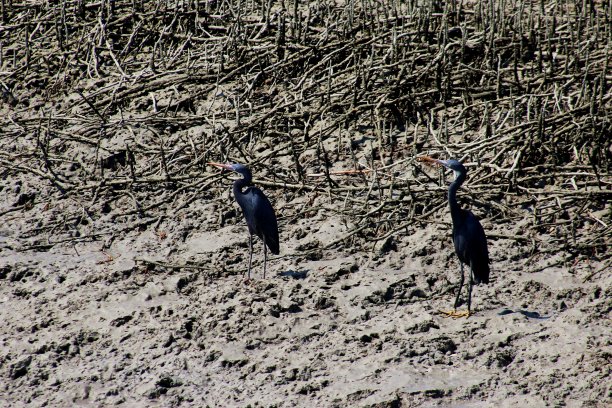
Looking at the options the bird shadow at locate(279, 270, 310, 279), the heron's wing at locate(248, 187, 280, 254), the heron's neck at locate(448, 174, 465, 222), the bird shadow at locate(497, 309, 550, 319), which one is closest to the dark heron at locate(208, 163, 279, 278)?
the heron's wing at locate(248, 187, 280, 254)

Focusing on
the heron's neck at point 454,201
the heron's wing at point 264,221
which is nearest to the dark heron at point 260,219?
the heron's wing at point 264,221

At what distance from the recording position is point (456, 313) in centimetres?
534

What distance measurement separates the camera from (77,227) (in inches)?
274

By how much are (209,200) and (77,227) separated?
106cm

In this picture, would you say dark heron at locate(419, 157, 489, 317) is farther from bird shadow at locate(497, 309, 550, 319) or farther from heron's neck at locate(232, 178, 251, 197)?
heron's neck at locate(232, 178, 251, 197)

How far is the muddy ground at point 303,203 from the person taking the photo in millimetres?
4980

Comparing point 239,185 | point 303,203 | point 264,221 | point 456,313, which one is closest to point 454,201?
point 456,313

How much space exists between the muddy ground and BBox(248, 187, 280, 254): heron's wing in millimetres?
226

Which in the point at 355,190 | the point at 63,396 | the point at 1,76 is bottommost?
the point at 63,396

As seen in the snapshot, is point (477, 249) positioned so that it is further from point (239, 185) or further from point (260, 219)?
point (239, 185)

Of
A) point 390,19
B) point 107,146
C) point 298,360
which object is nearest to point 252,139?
point 107,146

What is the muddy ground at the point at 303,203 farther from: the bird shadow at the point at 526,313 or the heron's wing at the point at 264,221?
the heron's wing at the point at 264,221

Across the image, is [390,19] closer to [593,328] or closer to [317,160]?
[317,160]

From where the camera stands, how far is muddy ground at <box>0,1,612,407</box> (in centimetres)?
498
